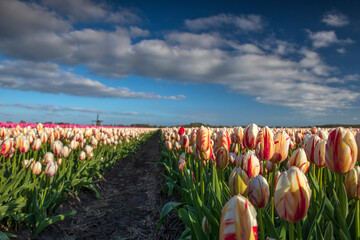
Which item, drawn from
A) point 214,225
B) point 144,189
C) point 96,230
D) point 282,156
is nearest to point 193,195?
point 214,225

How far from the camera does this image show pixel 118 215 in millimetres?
5152

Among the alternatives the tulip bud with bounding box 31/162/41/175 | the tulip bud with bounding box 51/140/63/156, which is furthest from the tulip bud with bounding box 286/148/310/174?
the tulip bud with bounding box 51/140/63/156

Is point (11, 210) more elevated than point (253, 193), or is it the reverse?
point (253, 193)

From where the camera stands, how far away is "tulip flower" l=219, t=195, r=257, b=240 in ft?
2.97

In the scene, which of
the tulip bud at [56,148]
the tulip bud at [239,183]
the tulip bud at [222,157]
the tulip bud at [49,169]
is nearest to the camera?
the tulip bud at [239,183]

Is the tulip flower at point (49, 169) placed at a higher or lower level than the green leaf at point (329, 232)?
lower

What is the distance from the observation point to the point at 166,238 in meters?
3.70

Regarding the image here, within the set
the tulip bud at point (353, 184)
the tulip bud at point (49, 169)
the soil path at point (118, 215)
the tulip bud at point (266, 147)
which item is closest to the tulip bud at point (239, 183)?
the tulip bud at point (266, 147)

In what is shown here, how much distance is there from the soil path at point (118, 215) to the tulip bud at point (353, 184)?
2634mm

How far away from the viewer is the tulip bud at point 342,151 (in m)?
1.39

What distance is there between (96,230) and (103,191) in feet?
8.50

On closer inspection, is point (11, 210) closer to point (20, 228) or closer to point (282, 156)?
point (20, 228)

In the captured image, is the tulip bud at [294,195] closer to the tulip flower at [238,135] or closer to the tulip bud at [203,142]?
the tulip bud at [203,142]

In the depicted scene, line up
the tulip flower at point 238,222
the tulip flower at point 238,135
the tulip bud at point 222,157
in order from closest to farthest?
the tulip flower at point 238,222 < the tulip bud at point 222,157 < the tulip flower at point 238,135
